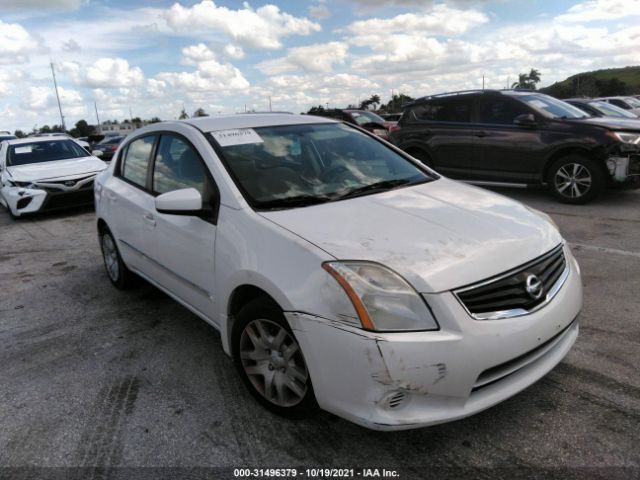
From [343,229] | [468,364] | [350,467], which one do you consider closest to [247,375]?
[350,467]

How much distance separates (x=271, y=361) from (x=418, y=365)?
866 mm

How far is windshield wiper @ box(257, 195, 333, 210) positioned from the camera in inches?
112

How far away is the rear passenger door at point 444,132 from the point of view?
8484 millimetres

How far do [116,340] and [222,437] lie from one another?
5.42ft

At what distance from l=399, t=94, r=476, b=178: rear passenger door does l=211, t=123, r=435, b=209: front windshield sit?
499cm

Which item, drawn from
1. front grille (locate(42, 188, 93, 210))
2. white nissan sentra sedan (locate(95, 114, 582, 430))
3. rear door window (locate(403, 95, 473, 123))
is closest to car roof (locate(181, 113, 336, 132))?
white nissan sentra sedan (locate(95, 114, 582, 430))

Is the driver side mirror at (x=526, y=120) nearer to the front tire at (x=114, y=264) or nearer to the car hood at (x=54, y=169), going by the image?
the front tire at (x=114, y=264)

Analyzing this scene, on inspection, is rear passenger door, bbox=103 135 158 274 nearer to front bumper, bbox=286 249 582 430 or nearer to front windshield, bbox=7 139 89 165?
front bumper, bbox=286 249 582 430

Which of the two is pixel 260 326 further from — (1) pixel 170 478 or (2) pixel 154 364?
(2) pixel 154 364

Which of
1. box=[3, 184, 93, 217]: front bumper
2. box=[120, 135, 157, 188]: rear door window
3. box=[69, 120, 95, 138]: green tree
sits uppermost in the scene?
box=[120, 135, 157, 188]: rear door window

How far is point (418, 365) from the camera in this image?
6.90 feet

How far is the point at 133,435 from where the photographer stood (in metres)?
2.69

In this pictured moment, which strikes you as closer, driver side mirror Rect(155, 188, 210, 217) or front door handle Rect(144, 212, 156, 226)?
driver side mirror Rect(155, 188, 210, 217)

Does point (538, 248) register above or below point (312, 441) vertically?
above
